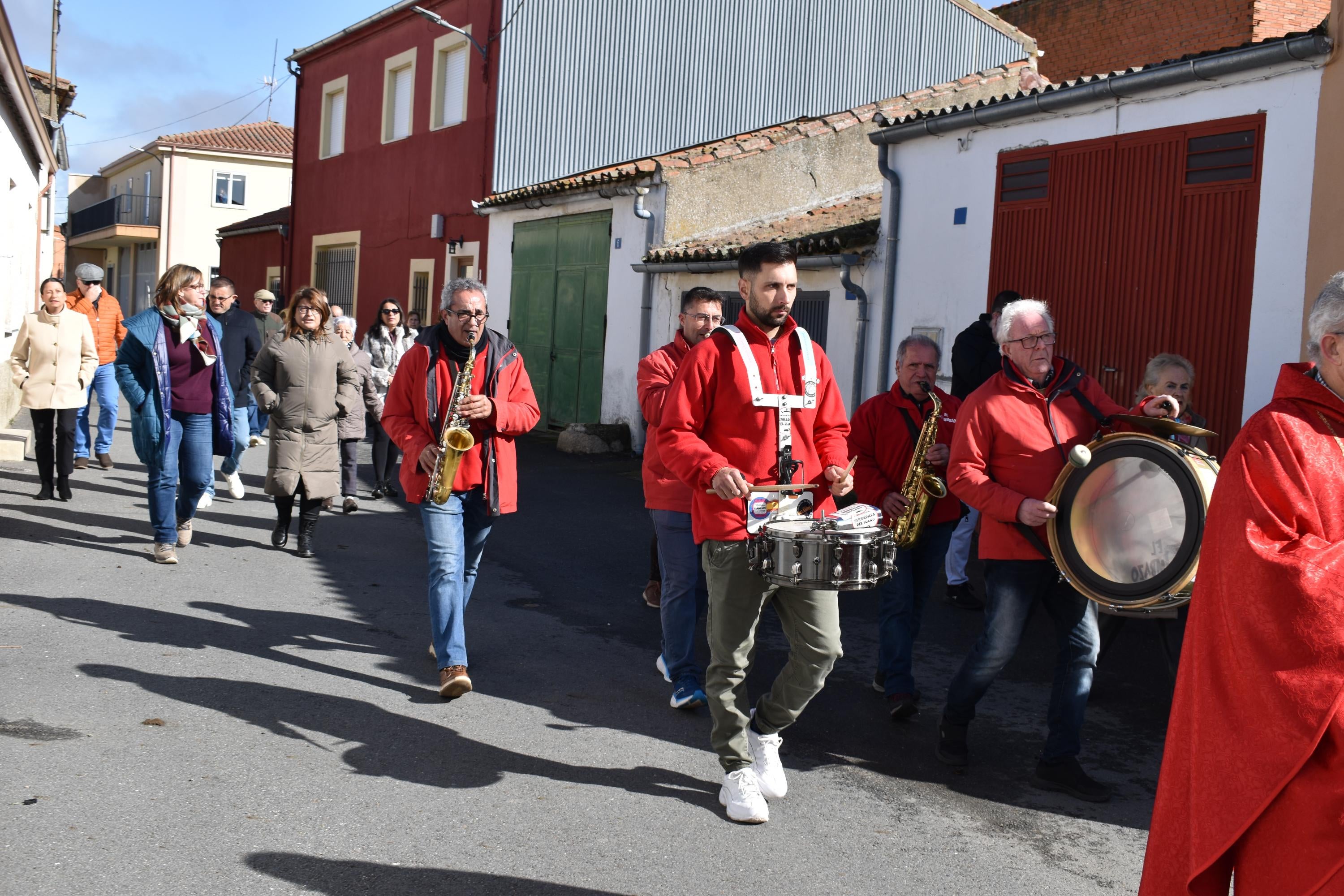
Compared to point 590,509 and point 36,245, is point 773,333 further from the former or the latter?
point 36,245

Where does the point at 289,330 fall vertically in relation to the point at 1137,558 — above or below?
above

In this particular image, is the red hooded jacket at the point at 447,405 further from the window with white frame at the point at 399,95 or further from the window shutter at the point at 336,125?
the window shutter at the point at 336,125

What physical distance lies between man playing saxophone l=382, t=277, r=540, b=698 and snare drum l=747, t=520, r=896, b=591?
1941 mm

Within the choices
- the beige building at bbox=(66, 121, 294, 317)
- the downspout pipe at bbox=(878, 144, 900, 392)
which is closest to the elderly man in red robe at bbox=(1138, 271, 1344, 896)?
the downspout pipe at bbox=(878, 144, 900, 392)

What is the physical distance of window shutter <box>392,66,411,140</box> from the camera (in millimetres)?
23797

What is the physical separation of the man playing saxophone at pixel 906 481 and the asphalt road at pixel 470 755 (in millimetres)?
278

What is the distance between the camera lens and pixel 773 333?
14.7 ft

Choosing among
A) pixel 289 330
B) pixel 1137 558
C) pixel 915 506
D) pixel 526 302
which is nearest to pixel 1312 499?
pixel 1137 558

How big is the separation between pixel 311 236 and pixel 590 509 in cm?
1849

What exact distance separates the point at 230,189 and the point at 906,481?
146 feet

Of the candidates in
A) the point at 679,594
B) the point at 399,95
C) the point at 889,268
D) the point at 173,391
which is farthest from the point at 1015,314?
the point at 399,95

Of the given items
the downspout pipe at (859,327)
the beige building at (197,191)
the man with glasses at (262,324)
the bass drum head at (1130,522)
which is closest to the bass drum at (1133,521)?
the bass drum head at (1130,522)

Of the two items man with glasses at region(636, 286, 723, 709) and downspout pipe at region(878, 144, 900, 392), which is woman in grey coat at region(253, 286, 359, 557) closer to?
man with glasses at region(636, 286, 723, 709)

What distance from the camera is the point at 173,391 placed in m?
8.14
